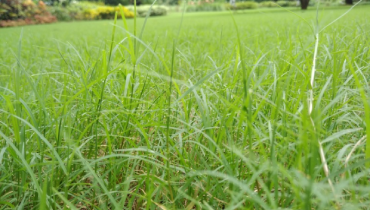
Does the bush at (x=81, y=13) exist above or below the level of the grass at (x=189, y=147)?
above

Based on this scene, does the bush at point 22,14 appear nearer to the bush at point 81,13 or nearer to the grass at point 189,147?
the bush at point 81,13

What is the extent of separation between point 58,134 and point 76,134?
0.22 meters

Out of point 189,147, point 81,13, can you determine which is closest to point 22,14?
point 81,13

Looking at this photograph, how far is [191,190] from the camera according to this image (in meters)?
0.72

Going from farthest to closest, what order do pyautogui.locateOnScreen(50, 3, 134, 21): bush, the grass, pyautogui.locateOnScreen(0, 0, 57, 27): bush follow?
pyautogui.locateOnScreen(50, 3, 134, 21): bush < pyautogui.locateOnScreen(0, 0, 57, 27): bush < the grass

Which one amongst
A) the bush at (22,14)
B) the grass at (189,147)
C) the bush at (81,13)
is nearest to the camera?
the grass at (189,147)

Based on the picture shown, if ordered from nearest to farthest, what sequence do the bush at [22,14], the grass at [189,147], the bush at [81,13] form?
the grass at [189,147] < the bush at [22,14] < the bush at [81,13]

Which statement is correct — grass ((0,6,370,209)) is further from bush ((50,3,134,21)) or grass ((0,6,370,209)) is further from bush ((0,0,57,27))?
bush ((50,3,134,21))

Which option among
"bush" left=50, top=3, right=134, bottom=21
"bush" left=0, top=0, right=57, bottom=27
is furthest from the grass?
"bush" left=50, top=3, right=134, bottom=21

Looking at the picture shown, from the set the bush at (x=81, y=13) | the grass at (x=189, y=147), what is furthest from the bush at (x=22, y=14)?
the grass at (x=189, y=147)

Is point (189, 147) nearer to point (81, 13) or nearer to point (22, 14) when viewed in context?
point (22, 14)

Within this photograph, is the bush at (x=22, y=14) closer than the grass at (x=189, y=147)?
No

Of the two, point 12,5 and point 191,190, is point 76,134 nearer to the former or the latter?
point 191,190

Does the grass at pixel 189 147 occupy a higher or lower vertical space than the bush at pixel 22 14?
lower
